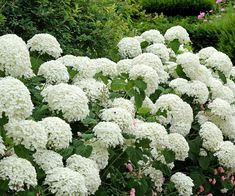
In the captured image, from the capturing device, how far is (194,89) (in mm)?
3916

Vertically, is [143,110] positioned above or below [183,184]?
above

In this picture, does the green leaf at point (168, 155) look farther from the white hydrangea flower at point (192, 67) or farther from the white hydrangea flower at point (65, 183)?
the white hydrangea flower at point (192, 67)

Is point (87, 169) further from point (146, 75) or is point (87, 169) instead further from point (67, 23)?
point (67, 23)

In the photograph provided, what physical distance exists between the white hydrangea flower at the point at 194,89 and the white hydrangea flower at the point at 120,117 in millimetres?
842

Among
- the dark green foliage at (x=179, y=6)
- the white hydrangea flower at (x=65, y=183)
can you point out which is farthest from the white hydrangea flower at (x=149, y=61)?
the dark green foliage at (x=179, y=6)

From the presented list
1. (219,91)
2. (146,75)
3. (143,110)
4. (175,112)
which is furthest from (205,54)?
(143,110)

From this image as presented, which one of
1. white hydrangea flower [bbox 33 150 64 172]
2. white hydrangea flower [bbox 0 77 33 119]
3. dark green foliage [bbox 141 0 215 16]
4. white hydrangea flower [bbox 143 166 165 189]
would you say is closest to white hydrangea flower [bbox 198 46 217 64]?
white hydrangea flower [bbox 143 166 165 189]

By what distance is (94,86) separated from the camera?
11.2 ft

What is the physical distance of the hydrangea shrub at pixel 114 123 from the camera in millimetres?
2492

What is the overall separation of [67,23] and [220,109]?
156cm

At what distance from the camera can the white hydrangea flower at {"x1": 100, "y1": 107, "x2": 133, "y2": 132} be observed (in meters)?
3.10

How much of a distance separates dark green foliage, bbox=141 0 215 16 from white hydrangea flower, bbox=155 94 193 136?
8.82 metres

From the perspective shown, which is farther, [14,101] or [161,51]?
[161,51]

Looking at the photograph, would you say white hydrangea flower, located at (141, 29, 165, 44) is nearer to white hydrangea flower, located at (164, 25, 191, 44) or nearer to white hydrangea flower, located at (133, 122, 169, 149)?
white hydrangea flower, located at (164, 25, 191, 44)
